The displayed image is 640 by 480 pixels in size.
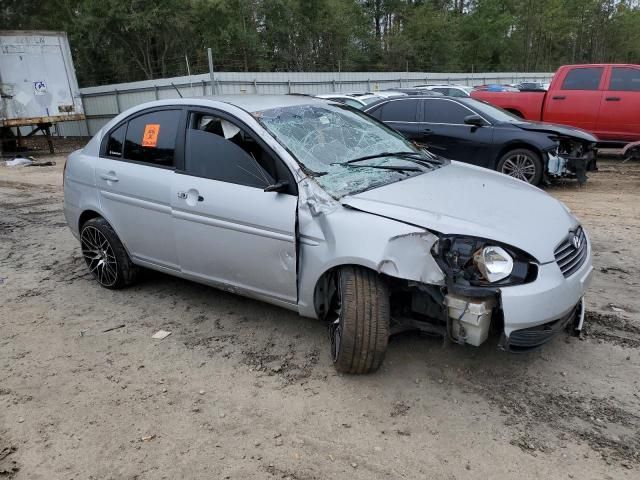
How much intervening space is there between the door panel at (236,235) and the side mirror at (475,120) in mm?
5575

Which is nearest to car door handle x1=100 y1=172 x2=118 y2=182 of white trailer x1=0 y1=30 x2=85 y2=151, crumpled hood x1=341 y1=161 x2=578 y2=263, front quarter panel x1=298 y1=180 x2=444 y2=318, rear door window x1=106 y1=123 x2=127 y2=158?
rear door window x1=106 y1=123 x2=127 y2=158

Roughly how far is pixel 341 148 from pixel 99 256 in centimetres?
251

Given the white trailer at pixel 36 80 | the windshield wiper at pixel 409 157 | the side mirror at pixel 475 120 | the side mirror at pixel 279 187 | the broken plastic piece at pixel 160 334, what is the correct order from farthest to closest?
the white trailer at pixel 36 80 < the side mirror at pixel 475 120 < the broken plastic piece at pixel 160 334 < the windshield wiper at pixel 409 157 < the side mirror at pixel 279 187

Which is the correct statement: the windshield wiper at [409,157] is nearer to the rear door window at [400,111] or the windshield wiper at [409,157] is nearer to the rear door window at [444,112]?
the rear door window at [444,112]

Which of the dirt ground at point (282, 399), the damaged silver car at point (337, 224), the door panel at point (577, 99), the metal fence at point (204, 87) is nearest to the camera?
the dirt ground at point (282, 399)

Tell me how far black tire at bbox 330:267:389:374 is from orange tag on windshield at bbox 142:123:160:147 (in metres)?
2.08

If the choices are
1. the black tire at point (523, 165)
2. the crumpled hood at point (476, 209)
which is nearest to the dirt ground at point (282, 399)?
the crumpled hood at point (476, 209)

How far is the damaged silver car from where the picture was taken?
2926 mm

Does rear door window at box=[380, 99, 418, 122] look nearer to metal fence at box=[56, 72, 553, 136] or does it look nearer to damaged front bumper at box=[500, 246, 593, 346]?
damaged front bumper at box=[500, 246, 593, 346]

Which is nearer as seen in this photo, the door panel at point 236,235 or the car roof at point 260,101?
the door panel at point 236,235

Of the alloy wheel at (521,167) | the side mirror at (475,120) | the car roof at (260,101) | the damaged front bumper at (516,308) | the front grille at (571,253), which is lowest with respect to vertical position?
the alloy wheel at (521,167)

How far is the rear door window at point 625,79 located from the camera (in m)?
9.88

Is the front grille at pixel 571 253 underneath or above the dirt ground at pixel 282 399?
A: above

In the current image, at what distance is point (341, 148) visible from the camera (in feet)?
12.6
